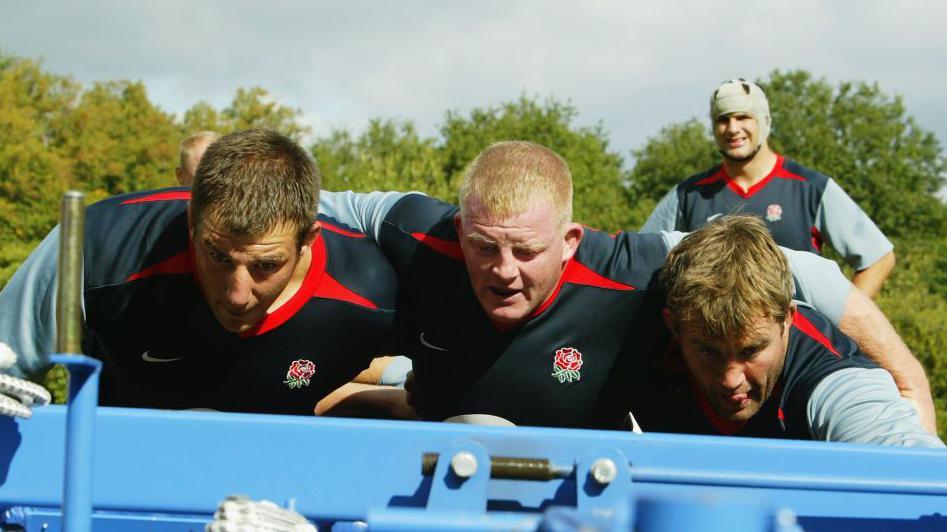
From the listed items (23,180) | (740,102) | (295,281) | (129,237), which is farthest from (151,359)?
(23,180)

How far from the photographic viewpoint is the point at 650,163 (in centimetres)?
3597

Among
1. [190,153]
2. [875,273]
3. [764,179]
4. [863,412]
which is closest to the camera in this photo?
[863,412]

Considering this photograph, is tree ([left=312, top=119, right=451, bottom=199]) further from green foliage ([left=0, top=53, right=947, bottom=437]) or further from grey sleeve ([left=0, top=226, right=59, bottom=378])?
grey sleeve ([left=0, top=226, right=59, bottom=378])

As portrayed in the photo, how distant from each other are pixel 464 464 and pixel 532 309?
1.31 m

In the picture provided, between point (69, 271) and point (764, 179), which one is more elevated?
point (764, 179)

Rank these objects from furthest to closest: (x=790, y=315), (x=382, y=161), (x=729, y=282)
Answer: (x=382, y=161), (x=790, y=315), (x=729, y=282)

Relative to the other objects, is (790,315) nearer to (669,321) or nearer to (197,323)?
(669,321)

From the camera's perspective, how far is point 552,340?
2.96 m

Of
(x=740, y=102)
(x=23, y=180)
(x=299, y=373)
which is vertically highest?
(x=23, y=180)

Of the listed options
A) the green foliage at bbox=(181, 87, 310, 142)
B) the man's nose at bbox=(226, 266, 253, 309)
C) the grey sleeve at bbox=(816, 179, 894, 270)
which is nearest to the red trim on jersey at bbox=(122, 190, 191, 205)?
the man's nose at bbox=(226, 266, 253, 309)

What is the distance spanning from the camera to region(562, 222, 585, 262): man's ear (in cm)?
289

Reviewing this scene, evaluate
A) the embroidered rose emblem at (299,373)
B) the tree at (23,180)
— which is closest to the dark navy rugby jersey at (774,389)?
the embroidered rose emblem at (299,373)

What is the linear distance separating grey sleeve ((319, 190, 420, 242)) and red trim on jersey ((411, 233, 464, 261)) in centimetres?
18

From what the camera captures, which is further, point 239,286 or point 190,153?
point 190,153
